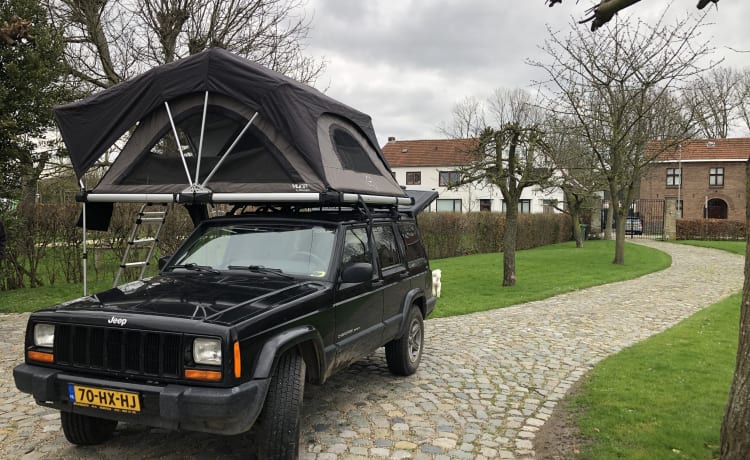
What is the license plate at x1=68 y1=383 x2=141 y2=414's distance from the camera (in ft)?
11.5

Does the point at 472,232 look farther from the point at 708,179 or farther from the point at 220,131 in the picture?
the point at 708,179

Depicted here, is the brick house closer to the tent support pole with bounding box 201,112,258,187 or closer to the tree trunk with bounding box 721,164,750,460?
the tent support pole with bounding box 201,112,258,187

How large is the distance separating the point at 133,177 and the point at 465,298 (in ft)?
27.8

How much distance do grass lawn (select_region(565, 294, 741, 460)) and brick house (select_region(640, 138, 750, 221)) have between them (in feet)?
154

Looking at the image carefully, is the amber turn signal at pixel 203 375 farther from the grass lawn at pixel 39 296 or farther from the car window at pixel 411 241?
the grass lawn at pixel 39 296

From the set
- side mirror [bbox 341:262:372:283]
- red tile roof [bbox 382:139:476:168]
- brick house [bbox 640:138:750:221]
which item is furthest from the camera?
red tile roof [bbox 382:139:476:168]

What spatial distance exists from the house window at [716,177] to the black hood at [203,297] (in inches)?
2211

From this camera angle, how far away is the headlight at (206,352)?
3.51 m

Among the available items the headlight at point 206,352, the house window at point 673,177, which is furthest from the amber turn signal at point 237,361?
the house window at point 673,177

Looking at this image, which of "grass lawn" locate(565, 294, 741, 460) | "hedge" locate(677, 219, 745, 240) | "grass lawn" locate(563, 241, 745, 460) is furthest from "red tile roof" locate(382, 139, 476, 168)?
"grass lawn" locate(565, 294, 741, 460)

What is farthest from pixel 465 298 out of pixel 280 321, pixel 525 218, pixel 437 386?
pixel 525 218

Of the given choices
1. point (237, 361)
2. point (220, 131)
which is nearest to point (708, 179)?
point (220, 131)

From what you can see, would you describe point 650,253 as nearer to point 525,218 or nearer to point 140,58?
point 525,218

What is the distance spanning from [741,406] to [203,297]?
369cm
